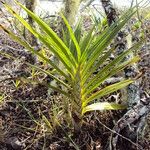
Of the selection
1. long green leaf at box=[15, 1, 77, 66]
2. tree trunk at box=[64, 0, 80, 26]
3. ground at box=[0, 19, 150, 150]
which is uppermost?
tree trunk at box=[64, 0, 80, 26]

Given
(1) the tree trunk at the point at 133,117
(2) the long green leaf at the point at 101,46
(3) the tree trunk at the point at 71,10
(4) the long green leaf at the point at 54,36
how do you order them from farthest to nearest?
(3) the tree trunk at the point at 71,10
(1) the tree trunk at the point at 133,117
(2) the long green leaf at the point at 101,46
(4) the long green leaf at the point at 54,36

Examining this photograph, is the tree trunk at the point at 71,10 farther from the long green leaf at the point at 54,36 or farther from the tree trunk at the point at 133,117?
the long green leaf at the point at 54,36

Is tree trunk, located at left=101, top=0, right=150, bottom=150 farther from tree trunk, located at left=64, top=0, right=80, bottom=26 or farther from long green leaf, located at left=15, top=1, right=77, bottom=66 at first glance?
tree trunk, located at left=64, top=0, right=80, bottom=26

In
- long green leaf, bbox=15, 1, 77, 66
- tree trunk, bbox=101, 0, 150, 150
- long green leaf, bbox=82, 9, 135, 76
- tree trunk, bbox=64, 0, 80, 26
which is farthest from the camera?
tree trunk, bbox=64, 0, 80, 26

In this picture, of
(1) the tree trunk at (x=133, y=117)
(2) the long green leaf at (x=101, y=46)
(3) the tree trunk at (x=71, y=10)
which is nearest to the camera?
(2) the long green leaf at (x=101, y=46)

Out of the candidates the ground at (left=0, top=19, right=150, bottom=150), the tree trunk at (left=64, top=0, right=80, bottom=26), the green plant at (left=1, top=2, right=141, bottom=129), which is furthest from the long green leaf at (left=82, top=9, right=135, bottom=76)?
the tree trunk at (left=64, top=0, right=80, bottom=26)

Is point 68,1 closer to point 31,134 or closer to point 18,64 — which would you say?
point 18,64

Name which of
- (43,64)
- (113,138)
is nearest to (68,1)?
(43,64)

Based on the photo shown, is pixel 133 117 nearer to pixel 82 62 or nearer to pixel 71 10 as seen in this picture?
pixel 82 62

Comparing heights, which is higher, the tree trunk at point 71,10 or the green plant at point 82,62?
the tree trunk at point 71,10

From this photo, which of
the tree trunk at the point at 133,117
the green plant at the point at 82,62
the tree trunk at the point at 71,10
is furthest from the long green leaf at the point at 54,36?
the tree trunk at the point at 71,10

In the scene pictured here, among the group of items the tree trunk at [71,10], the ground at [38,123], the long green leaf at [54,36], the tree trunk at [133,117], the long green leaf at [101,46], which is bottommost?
the tree trunk at [133,117]

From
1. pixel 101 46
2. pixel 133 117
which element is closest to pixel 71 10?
pixel 101 46
